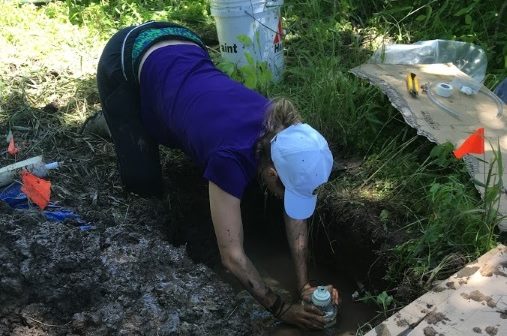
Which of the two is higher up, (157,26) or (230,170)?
(157,26)

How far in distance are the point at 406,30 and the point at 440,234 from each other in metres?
2.01

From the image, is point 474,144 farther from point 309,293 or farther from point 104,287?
point 104,287

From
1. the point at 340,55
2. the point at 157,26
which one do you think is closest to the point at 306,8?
the point at 340,55

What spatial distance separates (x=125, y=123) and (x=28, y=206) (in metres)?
0.56

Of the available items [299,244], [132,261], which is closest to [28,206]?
[132,261]

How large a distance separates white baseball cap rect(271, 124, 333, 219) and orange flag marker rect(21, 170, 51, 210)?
1182 mm

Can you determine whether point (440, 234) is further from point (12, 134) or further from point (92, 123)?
point (12, 134)

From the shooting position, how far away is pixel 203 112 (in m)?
1.89

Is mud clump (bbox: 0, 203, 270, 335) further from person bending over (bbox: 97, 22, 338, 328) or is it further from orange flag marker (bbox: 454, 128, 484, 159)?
orange flag marker (bbox: 454, 128, 484, 159)

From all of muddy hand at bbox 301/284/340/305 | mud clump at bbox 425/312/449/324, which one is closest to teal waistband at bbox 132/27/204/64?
muddy hand at bbox 301/284/340/305

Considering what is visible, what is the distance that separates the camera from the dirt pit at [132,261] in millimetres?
1820

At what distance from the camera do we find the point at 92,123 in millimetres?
2904

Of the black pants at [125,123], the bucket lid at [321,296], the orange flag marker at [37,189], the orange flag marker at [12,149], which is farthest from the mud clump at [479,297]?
the orange flag marker at [12,149]

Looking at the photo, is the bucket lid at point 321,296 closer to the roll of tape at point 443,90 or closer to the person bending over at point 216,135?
the person bending over at point 216,135
